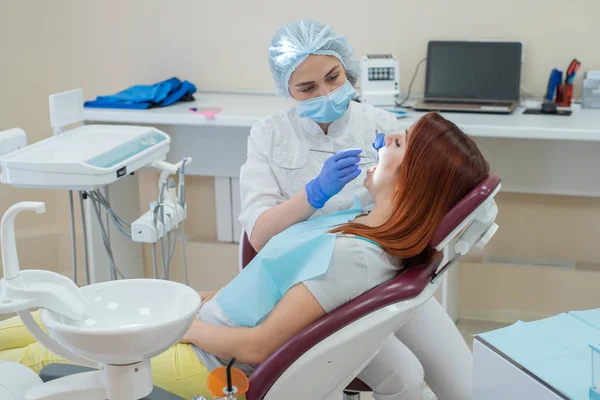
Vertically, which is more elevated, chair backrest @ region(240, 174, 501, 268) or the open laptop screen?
the open laptop screen

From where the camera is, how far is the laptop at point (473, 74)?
261 centimetres

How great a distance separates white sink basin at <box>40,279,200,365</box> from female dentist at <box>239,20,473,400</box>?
512mm

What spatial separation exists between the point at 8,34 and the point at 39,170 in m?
1.43

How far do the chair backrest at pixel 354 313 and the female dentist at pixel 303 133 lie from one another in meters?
0.41

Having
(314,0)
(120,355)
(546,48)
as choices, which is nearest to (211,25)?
(314,0)

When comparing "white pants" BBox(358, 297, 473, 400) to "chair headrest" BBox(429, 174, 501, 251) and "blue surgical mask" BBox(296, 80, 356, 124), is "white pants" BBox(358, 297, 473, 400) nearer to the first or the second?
"chair headrest" BBox(429, 174, 501, 251)

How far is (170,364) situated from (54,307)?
368 mm

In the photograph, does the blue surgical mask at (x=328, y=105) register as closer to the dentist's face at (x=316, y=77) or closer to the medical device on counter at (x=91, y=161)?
the dentist's face at (x=316, y=77)

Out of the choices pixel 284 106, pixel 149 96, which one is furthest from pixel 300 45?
pixel 149 96

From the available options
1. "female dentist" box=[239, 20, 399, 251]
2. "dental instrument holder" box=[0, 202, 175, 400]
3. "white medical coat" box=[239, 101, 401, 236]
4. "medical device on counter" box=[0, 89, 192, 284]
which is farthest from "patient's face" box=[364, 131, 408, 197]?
"medical device on counter" box=[0, 89, 192, 284]

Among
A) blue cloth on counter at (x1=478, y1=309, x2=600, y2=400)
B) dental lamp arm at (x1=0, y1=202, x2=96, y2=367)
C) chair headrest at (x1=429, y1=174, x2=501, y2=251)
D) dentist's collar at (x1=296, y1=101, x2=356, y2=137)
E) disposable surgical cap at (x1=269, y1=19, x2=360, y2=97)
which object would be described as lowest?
blue cloth on counter at (x1=478, y1=309, x2=600, y2=400)

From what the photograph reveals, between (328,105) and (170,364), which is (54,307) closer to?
(170,364)

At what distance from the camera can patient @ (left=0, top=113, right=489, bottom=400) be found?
4.47 feet

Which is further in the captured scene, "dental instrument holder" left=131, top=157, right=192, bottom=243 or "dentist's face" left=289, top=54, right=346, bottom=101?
"dental instrument holder" left=131, top=157, right=192, bottom=243
